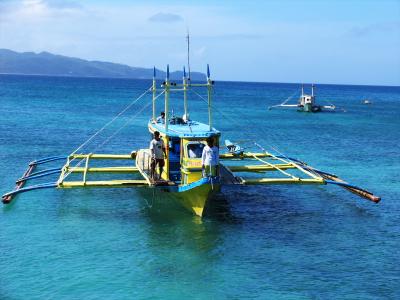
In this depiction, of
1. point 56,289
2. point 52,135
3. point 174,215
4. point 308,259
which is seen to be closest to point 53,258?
point 56,289

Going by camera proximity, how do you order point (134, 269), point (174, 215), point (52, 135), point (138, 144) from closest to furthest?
point (134, 269)
point (174, 215)
point (138, 144)
point (52, 135)

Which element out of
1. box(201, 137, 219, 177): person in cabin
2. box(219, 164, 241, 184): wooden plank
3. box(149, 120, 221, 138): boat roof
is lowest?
box(219, 164, 241, 184): wooden plank

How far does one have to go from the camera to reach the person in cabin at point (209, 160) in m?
20.3

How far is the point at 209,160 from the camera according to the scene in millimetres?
20312

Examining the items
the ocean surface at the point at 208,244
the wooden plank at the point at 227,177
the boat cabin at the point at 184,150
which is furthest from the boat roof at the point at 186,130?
the ocean surface at the point at 208,244

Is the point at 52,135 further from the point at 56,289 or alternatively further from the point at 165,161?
the point at 56,289

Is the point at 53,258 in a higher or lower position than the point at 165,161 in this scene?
lower

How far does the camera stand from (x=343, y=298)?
51.7 ft

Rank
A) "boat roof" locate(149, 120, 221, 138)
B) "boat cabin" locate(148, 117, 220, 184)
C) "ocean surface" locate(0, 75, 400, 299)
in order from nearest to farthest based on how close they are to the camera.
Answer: "ocean surface" locate(0, 75, 400, 299) < "boat cabin" locate(148, 117, 220, 184) < "boat roof" locate(149, 120, 221, 138)

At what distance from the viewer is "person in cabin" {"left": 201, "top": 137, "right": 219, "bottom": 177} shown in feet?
66.6

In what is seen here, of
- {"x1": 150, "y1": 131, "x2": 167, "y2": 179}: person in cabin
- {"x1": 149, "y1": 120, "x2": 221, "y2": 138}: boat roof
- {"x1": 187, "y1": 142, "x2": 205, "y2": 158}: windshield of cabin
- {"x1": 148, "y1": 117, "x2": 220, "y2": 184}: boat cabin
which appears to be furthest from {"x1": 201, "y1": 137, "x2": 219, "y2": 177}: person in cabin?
{"x1": 150, "y1": 131, "x2": 167, "y2": 179}: person in cabin

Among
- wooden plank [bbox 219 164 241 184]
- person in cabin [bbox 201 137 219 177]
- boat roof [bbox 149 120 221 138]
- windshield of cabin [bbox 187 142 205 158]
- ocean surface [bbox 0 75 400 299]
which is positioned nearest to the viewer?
ocean surface [bbox 0 75 400 299]

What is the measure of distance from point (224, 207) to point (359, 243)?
620 cm

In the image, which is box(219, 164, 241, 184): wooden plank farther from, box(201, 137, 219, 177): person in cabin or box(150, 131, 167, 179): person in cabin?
box(150, 131, 167, 179): person in cabin
